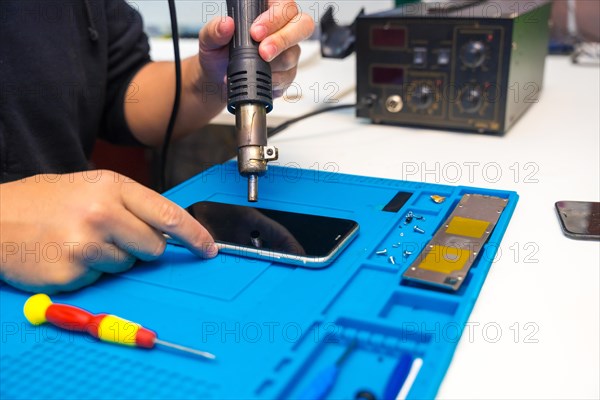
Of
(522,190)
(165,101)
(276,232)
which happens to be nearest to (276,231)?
(276,232)

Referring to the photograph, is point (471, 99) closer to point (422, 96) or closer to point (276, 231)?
point (422, 96)

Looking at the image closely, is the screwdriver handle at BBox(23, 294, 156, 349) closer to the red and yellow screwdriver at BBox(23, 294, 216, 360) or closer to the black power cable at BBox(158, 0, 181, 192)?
the red and yellow screwdriver at BBox(23, 294, 216, 360)

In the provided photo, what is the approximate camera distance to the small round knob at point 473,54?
2.86 ft

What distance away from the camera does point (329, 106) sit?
1.08 metres

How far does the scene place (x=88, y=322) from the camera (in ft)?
1.42

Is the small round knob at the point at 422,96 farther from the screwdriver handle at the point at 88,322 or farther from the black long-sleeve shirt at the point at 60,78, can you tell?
the screwdriver handle at the point at 88,322

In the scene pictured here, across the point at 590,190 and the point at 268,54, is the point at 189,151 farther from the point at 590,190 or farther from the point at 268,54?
the point at 590,190

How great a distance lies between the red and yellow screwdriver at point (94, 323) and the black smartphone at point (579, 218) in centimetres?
40

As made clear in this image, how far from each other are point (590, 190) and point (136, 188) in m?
0.52

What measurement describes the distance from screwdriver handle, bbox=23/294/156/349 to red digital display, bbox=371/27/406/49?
0.67m

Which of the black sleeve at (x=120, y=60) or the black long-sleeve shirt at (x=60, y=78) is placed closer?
the black long-sleeve shirt at (x=60, y=78)

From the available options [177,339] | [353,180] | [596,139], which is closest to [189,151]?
[353,180]

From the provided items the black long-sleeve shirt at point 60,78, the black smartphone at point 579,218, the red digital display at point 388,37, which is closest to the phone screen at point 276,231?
the black smartphone at point 579,218

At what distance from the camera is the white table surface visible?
41 centimetres
